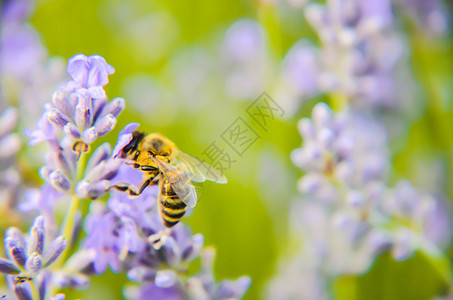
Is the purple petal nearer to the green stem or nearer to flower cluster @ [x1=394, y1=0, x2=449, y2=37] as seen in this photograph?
the green stem

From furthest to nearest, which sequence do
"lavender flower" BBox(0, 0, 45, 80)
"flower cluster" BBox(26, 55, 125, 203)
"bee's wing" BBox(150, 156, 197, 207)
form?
"lavender flower" BBox(0, 0, 45, 80)
"bee's wing" BBox(150, 156, 197, 207)
"flower cluster" BBox(26, 55, 125, 203)

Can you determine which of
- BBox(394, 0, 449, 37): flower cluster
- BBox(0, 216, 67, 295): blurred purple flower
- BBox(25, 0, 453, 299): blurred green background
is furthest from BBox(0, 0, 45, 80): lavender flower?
BBox(394, 0, 449, 37): flower cluster

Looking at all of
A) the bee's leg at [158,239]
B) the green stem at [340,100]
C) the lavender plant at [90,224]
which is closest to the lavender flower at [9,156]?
the lavender plant at [90,224]

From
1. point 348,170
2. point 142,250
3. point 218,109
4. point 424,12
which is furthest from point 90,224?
point 424,12

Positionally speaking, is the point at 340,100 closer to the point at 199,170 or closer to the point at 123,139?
the point at 199,170

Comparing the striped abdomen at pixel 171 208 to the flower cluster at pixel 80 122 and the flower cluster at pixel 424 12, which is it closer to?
the flower cluster at pixel 80 122
